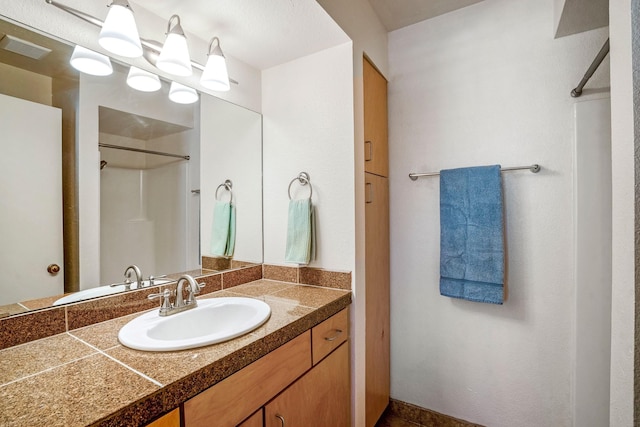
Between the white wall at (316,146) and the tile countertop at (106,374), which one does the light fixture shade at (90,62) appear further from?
the tile countertop at (106,374)

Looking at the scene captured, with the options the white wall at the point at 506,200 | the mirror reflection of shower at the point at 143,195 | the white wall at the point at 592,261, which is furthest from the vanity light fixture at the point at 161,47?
the white wall at the point at 592,261

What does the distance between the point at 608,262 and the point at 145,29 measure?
7.45ft

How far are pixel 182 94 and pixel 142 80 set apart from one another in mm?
187

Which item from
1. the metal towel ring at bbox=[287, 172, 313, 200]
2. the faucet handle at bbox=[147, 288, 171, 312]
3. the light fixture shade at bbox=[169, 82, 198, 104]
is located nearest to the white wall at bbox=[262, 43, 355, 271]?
the metal towel ring at bbox=[287, 172, 313, 200]

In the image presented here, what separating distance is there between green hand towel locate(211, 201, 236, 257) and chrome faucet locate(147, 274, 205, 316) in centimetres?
41

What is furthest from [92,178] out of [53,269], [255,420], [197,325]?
[255,420]

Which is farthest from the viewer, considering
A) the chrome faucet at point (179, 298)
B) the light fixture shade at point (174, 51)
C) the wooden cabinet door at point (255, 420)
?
the light fixture shade at point (174, 51)

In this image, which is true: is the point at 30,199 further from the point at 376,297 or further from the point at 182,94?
the point at 376,297

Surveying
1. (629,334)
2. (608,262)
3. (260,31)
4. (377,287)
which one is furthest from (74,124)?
(608,262)

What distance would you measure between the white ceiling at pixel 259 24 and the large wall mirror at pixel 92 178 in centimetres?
30

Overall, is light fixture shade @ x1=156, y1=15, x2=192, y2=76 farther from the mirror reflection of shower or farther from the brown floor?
the brown floor

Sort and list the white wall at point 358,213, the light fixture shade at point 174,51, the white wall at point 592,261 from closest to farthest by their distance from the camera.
Answer: the light fixture shade at point 174,51 < the white wall at point 592,261 < the white wall at point 358,213

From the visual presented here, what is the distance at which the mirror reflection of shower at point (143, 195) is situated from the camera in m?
1.10

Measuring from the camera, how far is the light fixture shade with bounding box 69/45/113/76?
100 cm
